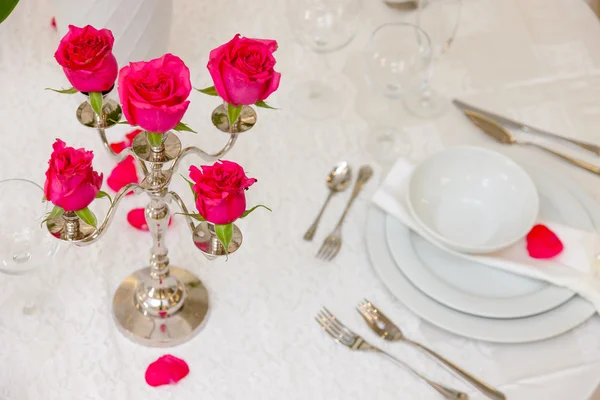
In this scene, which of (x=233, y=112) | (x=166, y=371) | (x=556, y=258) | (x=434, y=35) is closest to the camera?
(x=233, y=112)

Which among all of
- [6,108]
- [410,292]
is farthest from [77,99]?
[410,292]

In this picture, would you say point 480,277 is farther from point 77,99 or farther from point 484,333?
point 77,99

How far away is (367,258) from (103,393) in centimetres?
39

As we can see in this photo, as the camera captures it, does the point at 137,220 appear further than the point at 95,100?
Yes

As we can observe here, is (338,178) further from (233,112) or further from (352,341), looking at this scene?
(233,112)

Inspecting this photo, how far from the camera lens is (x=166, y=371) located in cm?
94

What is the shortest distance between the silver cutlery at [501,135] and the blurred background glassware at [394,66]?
12cm

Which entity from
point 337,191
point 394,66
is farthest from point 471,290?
point 394,66

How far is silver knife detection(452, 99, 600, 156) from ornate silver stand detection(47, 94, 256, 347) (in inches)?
21.1

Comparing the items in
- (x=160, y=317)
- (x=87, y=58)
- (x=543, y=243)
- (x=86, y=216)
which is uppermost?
(x=87, y=58)

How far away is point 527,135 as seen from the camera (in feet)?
4.11

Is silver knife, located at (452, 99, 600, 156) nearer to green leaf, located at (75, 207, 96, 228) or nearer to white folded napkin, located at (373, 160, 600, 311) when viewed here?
white folded napkin, located at (373, 160, 600, 311)

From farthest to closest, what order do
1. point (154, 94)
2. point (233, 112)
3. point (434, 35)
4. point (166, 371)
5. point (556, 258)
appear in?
point (434, 35)
point (556, 258)
point (166, 371)
point (233, 112)
point (154, 94)

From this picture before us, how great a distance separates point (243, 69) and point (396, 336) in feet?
1.40
